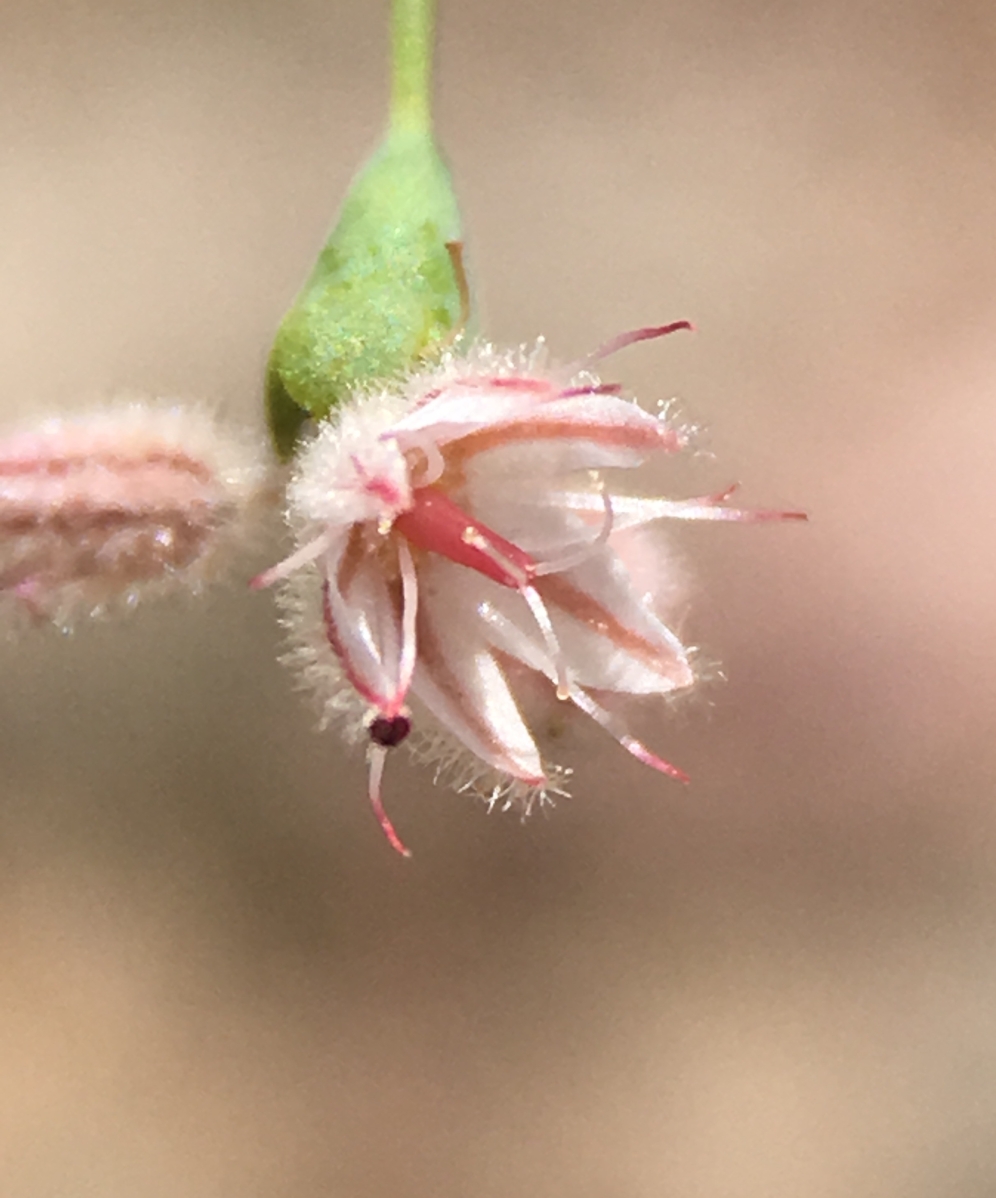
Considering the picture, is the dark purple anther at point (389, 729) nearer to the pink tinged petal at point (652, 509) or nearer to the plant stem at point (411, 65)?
the pink tinged petal at point (652, 509)

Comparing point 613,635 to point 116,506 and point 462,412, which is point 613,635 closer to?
point 462,412

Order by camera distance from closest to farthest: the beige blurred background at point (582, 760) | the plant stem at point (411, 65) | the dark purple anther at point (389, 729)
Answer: the dark purple anther at point (389, 729) < the plant stem at point (411, 65) < the beige blurred background at point (582, 760)

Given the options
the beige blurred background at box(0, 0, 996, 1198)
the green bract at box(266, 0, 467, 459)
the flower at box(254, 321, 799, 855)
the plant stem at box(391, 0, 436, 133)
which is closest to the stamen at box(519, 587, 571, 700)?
the flower at box(254, 321, 799, 855)

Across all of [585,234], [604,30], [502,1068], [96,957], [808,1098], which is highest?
[604,30]

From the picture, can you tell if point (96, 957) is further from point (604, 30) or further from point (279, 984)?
point (604, 30)

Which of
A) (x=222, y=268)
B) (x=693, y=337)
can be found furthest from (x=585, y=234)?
(x=222, y=268)

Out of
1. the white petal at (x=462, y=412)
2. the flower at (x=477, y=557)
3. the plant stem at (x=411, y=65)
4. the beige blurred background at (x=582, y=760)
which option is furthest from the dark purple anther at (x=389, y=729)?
the beige blurred background at (x=582, y=760)
